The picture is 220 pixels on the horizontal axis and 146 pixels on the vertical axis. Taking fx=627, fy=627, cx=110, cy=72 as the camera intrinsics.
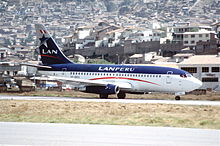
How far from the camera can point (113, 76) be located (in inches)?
2376

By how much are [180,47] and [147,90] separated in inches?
5352

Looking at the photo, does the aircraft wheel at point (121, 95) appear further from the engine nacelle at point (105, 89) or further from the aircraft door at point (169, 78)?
the aircraft door at point (169, 78)

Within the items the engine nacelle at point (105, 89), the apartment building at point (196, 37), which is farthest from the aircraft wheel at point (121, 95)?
the apartment building at point (196, 37)

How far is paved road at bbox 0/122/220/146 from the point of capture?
85.7 ft

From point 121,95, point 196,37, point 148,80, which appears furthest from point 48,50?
point 196,37

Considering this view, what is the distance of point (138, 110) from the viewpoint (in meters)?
43.8

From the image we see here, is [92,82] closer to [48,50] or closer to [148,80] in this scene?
[148,80]

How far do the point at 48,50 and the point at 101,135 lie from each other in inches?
1449

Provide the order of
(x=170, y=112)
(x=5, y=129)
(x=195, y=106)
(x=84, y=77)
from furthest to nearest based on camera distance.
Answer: (x=84, y=77) < (x=195, y=106) < (x=170, y=112) < (x=5, y=129)

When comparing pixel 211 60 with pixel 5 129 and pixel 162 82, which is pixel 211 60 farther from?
pixel 5 129

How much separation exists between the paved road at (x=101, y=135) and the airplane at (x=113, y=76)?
2530 centimetres

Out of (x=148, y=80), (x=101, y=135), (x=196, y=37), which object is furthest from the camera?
(x=196, y=37)

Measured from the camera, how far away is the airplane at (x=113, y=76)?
57.1 metres

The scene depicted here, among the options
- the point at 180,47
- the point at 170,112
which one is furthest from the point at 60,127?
the point at 180,47
